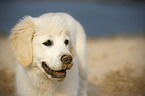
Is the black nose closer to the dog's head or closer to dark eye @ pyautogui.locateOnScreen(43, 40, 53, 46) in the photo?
the dog's head

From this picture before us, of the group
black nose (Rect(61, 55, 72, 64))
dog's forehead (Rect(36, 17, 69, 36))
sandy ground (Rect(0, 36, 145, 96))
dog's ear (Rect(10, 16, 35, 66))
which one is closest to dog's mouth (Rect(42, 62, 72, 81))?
black nose (Rect(61, 55, 72, 64))

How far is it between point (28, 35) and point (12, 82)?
3.38 metres

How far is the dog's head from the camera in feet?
9.47

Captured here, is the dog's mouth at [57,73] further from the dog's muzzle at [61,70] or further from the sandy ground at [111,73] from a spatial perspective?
the sandy ground at [111,73]

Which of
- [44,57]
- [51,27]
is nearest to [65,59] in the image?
[44,57]

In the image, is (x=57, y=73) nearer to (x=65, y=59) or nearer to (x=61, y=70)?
(x=61, y=70)

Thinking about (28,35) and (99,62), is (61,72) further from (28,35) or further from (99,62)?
(99,62)

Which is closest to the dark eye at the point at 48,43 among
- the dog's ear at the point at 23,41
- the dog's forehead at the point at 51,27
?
the dog's forehead at the point at 51,27

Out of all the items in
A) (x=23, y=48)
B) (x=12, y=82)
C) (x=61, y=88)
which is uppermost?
(x=23, y=48)

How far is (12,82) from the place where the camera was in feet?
19.6

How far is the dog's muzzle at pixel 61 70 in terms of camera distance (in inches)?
112

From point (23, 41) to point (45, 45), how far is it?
1.47 feet

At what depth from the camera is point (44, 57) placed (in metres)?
2.98

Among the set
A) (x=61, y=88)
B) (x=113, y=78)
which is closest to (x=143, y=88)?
(x=113, y=78)
